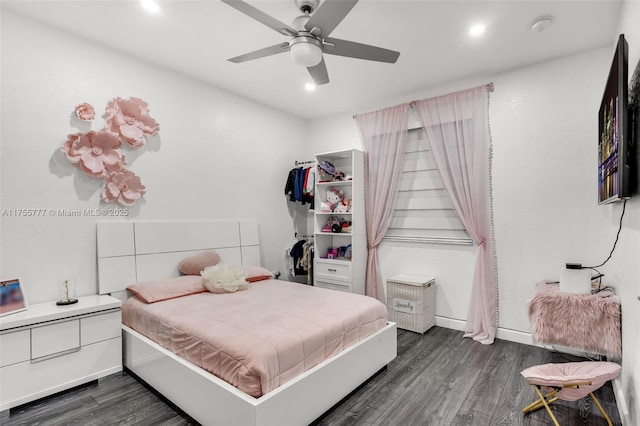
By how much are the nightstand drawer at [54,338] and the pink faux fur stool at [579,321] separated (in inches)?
130

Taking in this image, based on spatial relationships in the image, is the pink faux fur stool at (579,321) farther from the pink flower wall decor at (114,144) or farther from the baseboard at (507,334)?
the pink flower wall decor at (114,144)

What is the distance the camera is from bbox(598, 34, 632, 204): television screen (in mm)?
1613

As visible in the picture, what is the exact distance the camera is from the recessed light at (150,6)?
2.30 m

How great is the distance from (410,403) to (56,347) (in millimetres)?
2478

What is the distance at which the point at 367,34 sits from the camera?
106 inches

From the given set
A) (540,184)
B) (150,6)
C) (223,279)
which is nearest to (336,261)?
(223,279)

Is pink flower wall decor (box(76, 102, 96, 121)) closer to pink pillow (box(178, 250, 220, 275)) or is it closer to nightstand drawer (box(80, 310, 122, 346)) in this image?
pink pillow (box(178, 250, 220, 275))

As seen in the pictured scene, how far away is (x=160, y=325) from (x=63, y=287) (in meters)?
0.96

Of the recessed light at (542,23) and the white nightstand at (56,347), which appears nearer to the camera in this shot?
the white nightstand at (56,347)

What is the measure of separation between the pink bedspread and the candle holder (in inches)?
15.5

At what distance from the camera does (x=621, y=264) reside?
2.18 metres

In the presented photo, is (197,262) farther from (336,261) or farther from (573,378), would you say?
(573,378)

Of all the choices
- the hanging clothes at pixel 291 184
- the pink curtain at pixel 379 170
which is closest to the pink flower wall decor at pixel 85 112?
the hanging clothes at pixel 291 184

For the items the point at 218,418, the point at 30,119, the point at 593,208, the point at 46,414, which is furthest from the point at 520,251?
the point at 30,119
